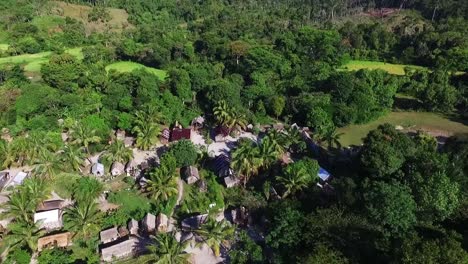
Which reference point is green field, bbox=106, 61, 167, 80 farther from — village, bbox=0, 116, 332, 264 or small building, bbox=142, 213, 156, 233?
small building, bbox=142, 213, 156, 233

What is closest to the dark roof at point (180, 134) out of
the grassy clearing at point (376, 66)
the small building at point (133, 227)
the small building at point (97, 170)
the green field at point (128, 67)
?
the small building at point (97, 170)

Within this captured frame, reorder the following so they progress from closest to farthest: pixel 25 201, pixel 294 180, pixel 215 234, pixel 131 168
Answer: pixel 215 234 → pixel 25 201 → pixel 294 180 → pixel 131 168

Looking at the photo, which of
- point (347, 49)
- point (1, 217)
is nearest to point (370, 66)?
point (347, 49)

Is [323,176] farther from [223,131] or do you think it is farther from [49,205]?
[49,205]

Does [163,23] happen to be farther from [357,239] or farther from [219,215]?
[357,239]

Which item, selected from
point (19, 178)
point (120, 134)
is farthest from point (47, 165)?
point (120, 134)

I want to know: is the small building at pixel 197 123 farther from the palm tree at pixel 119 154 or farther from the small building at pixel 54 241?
the small building at pixel 54 241
